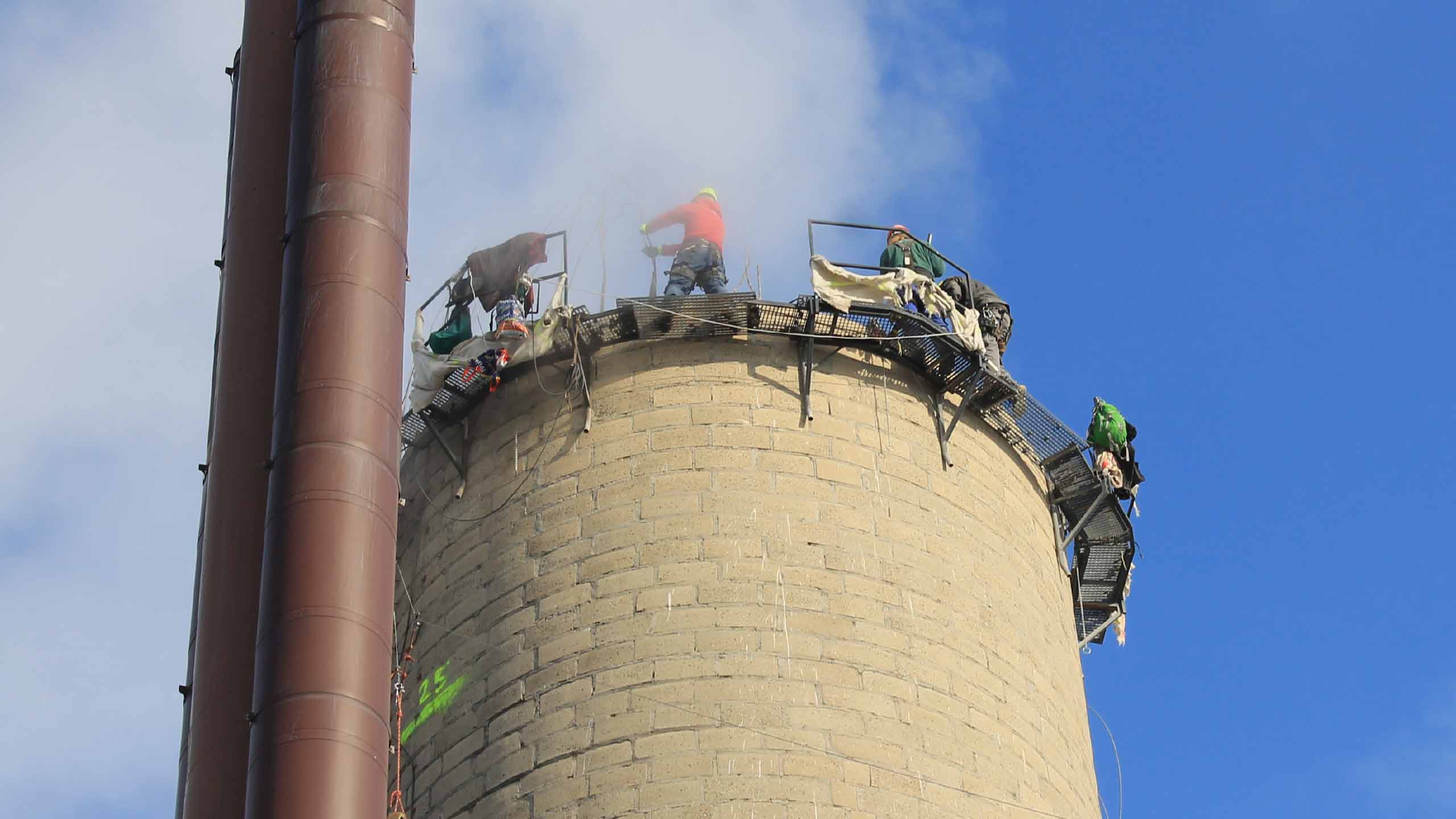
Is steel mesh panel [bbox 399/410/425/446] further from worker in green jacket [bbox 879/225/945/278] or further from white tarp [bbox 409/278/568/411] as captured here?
worker in green jacket [bbox 879/225/945/278]

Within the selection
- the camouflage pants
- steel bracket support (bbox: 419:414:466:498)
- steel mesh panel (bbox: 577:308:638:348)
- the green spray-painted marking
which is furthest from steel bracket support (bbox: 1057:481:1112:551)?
the green spray-painted marking

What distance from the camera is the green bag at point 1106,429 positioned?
87.2 ft

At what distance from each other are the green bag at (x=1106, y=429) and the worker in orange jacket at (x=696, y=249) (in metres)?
4.36

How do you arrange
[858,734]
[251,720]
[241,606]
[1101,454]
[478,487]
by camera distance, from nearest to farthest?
[251,720]
[241,606]
[858,734]
[478,487]
[1101,454]

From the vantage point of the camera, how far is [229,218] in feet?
75.2

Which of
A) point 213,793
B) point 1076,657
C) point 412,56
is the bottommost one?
point 213,793

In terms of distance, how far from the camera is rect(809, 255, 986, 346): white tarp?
81.9ft

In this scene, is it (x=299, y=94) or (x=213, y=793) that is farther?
(x=299, y=94)

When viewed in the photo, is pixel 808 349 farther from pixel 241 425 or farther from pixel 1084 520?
pixel 241 425

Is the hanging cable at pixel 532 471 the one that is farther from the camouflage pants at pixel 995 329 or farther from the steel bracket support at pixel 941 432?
the camouflage pants at pixel 995 329

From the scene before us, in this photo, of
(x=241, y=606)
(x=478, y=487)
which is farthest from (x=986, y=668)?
(x=241, y=606)

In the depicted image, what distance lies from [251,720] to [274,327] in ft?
14.3

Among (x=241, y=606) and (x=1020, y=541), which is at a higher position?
(x=1020, y=541)

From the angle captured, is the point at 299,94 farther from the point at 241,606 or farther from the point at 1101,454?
the point at 1101,454
